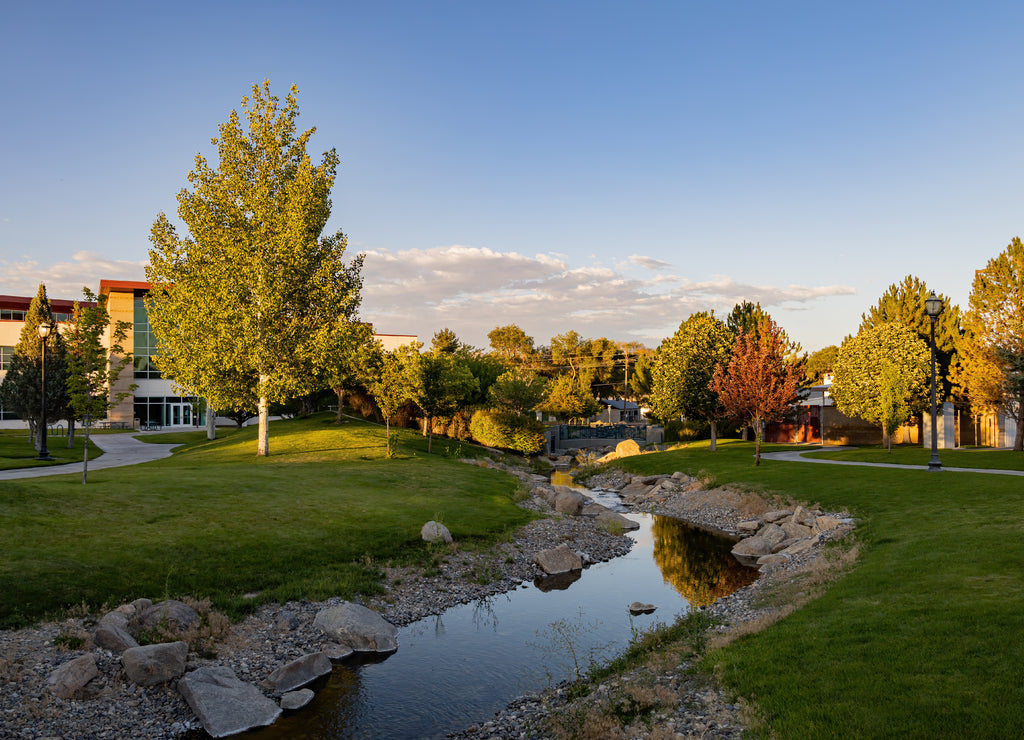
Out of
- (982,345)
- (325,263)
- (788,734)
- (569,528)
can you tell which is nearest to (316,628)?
(788,734)

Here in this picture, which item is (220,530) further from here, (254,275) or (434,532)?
(254,275)

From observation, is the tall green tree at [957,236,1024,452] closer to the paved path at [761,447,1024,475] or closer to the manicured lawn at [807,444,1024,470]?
the manicured lawn at [807,444,1024,470]

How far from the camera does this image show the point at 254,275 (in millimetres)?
34562

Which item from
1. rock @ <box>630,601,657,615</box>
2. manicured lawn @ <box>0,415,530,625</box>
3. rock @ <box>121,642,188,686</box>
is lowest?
rock @ <box>630,601,657,615</box>

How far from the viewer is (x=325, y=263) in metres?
36.1

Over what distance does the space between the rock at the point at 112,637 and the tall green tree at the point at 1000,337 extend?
44.3 metres

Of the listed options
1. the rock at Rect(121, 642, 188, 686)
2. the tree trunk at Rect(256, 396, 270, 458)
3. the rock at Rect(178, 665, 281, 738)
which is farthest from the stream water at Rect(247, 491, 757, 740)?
the tree trunk at Rect(256, 396, 270, 458)

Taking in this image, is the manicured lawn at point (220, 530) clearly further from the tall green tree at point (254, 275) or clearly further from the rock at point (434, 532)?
the tall green tree at point (254, 275)

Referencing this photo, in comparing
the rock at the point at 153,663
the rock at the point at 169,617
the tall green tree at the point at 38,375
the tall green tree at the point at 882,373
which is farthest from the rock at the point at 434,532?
the tall green tree at the point at 882,373

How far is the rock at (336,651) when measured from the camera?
45.7 ft

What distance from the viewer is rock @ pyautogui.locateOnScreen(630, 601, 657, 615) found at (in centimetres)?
1725

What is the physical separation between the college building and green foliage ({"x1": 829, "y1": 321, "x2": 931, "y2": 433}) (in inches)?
1922

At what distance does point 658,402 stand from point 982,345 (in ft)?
71.2

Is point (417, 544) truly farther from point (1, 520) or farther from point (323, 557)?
point (1, 520)
